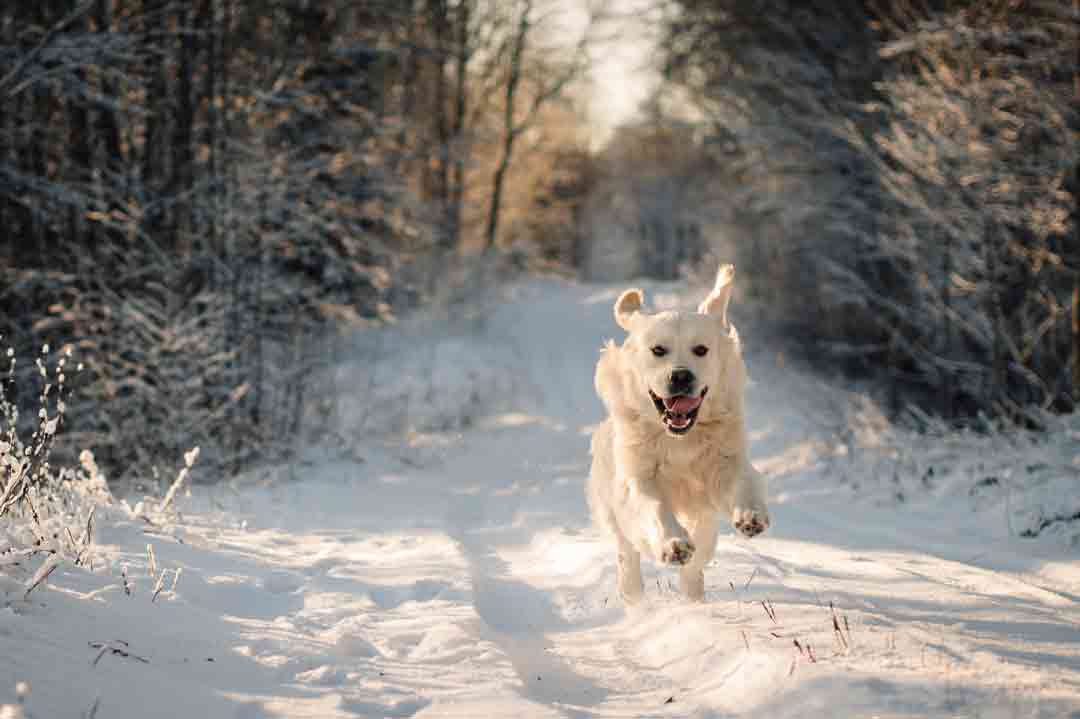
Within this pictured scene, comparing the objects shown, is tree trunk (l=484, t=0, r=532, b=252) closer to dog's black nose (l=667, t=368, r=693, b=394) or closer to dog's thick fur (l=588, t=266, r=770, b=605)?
dog's thick fur (l=588, t=266, r=770, b=605)

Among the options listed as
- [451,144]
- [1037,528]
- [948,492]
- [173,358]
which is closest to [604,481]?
[1037,528]

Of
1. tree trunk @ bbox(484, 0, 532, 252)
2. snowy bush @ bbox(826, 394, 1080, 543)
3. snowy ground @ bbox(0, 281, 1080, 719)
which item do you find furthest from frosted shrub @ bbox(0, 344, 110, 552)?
tree trunk @ bbox(484, 0, 532, 252)

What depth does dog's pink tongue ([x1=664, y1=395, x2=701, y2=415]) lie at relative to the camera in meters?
3.47

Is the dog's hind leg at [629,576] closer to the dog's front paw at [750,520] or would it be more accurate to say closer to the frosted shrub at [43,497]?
the dog's front paw at [750,520]

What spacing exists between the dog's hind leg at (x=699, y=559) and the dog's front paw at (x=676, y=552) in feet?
1.86

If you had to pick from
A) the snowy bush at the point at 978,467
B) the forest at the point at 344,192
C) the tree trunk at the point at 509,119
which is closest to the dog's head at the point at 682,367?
the snowy bush at the point at 978,467

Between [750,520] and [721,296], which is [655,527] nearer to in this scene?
[750,520]

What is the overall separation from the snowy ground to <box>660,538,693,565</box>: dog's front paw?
0.31 m

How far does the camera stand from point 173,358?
7.26 meters

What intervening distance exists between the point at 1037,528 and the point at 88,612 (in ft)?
16.7

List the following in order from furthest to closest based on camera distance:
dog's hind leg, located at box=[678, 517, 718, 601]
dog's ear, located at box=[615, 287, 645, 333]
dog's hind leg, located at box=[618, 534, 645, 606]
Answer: dog's ear, located at box=[615, 287, 645, 333] < dog's hind leg, located at box=[618, 534, 645, 606] < dog's hind leg, located at box=[678, 517, 718, 601]

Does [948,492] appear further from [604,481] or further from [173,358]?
[173,358]

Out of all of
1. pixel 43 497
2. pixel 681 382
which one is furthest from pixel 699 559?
pixel 43 497

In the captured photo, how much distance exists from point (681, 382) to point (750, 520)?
0.62 meters
